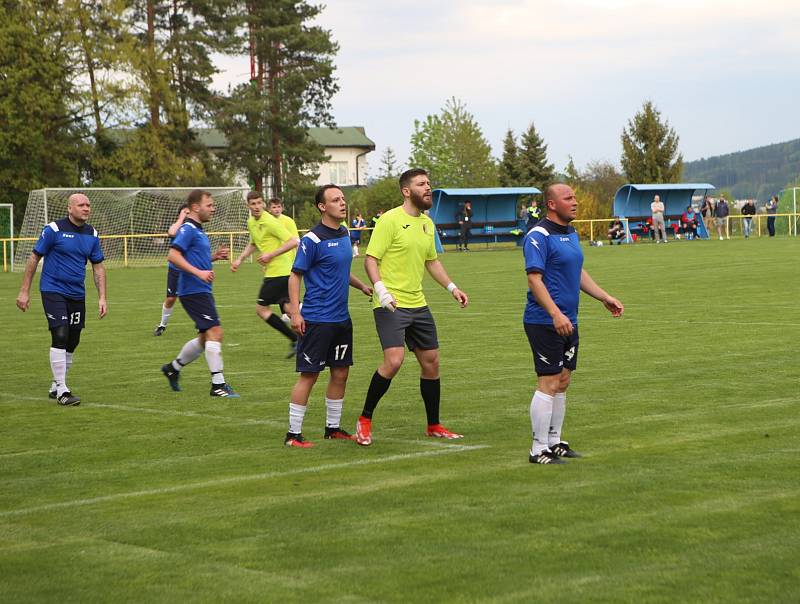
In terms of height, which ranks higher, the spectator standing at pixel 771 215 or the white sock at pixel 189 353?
the spectator standing at pixel 771 215

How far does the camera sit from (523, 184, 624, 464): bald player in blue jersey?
8344 millimetres

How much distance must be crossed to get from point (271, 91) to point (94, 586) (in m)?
71.9

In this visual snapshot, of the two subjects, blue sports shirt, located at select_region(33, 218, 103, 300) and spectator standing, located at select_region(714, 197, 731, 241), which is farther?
spectator standing, located at select_region(714, 197, 731, 241)

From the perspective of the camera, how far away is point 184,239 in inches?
505

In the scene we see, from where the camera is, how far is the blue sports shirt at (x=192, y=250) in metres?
12.8

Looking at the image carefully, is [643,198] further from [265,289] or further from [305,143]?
[265,289]

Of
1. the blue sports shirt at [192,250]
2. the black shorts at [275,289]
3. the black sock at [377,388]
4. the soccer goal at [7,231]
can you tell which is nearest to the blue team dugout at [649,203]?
the soccer goal at [7,231]

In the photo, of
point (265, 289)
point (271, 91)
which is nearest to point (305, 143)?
point (271, 91)

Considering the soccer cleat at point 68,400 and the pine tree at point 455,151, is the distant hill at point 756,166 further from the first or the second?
the soccer cleat at point 68,400

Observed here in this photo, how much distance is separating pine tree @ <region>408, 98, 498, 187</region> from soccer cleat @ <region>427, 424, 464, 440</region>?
86.7m

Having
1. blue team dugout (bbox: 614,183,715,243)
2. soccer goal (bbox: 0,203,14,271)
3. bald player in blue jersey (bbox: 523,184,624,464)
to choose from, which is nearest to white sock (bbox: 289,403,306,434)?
bald player in blue jersey (bbox: 523,184,624,464)

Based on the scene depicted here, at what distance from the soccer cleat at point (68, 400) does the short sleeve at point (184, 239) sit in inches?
70.4

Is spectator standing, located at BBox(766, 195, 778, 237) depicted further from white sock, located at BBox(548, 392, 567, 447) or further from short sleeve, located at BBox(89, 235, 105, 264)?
white sock, located at BBox(548, 392, 567, 447)

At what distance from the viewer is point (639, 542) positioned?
6117 mm
